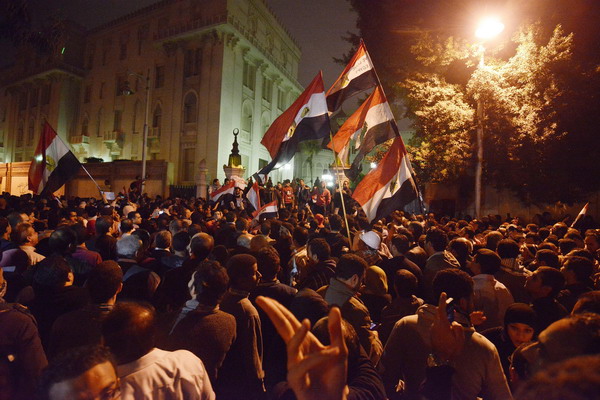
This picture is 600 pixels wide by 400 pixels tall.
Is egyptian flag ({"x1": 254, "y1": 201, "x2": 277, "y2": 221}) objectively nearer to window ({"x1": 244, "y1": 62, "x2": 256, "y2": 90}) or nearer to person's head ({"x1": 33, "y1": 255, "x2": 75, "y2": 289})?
person's head ({"x1": 33, "y1": 255, "x2": 75, "y2": 289})

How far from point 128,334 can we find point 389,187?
473 centimetres

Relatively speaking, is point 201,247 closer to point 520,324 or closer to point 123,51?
point 520,324

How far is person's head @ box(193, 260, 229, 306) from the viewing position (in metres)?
2.57

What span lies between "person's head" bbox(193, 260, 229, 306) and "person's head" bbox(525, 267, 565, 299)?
9.03ft

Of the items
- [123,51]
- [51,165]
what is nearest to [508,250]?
[51,165]

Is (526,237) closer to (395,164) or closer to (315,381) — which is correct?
(395,164)

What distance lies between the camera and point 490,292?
3695mm

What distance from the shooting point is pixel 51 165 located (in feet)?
26.6

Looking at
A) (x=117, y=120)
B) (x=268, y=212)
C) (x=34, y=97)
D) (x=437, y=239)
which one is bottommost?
(x=437, y=239)

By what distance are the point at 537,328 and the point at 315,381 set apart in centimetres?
241

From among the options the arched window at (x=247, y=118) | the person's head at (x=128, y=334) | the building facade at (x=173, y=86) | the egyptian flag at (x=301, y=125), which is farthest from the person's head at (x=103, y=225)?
the arched window at (x=247, y=118)

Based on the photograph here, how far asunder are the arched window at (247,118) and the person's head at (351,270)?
3239 cm

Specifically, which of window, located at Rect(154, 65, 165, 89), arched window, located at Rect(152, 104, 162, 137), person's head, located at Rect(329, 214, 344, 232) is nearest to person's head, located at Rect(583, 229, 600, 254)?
person's head, located at Rect(329, 214, 344, 232)

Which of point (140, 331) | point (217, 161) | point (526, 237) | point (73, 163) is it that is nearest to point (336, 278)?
point (140, 331)
